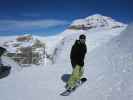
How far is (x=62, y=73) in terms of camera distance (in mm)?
12398

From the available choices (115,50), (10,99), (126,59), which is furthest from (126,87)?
(115,50)

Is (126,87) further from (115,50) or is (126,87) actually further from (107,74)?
(115,50)

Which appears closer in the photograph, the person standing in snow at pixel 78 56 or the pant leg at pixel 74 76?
the pant leg at pixel 74 76

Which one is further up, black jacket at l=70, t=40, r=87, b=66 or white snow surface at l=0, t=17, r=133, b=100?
black jacket at l=70, t=40, r=87, b=66

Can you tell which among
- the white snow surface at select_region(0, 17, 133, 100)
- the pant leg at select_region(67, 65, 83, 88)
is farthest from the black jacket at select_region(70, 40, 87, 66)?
the white snow surface at select_region(0, 17, 133, 100)

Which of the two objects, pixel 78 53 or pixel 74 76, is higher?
pixel 78 53

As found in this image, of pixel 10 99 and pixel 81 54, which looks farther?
pixel 81 54

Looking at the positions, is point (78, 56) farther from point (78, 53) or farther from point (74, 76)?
point (74, 76)

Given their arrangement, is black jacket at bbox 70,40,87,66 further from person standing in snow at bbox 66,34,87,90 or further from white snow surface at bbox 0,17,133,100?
white snow surface at bbox 0,17,133,100

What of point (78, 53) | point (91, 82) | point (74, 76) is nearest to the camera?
point (74, 76)

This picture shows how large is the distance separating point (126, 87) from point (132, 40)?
5784 mm

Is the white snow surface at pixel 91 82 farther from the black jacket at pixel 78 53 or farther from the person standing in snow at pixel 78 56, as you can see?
the black jacket at pixel 78 53

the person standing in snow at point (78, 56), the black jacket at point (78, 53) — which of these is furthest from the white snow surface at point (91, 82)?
the black jacket at point (78, 53)

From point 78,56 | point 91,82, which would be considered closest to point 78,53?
point 78,56
